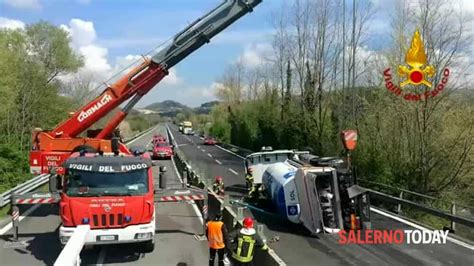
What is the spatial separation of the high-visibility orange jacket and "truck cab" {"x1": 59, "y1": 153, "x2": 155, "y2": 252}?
6.38 feet

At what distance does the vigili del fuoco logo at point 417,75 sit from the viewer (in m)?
21.9

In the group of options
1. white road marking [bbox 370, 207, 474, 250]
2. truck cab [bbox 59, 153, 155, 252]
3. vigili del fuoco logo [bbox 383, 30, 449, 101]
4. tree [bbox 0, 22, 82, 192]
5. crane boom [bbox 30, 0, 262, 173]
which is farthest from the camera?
tree [bbox 0, 22, 82, 192]

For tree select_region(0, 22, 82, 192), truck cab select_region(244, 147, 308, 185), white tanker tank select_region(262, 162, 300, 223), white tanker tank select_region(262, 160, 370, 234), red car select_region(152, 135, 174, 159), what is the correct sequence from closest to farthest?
white tanker tank select_region(262, 160, 370, 234), white tanker tank select_region(262, 162, 300, 223), truck cab select_region(244, 147, 308, 185), tree select_region(0, 22, 82, 192), red car select_region(152, 135, 174, 159)

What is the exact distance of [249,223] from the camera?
9992mm

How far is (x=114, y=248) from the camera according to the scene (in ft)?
42.5

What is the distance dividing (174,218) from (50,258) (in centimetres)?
574

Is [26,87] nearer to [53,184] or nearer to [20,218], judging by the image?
[20,218]

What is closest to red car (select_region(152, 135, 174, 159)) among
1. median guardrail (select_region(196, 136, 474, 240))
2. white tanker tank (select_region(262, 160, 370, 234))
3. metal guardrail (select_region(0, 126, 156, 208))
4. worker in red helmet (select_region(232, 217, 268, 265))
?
metal guardrail (select_region(0, 126, 156, 208))

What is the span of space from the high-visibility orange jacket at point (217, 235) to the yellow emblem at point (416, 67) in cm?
1462

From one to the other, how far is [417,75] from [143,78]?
11896mm

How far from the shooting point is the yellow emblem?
22172 mm

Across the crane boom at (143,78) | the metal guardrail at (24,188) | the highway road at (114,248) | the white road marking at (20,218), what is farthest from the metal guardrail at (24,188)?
the crane boom at (143,78)

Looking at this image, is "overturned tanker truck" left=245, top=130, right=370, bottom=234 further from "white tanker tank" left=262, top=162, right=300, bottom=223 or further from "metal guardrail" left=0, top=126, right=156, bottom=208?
"metal guardrail" left=0, top=126, right=156, bottom=208

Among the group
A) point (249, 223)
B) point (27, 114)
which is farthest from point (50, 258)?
point (27, 114)
